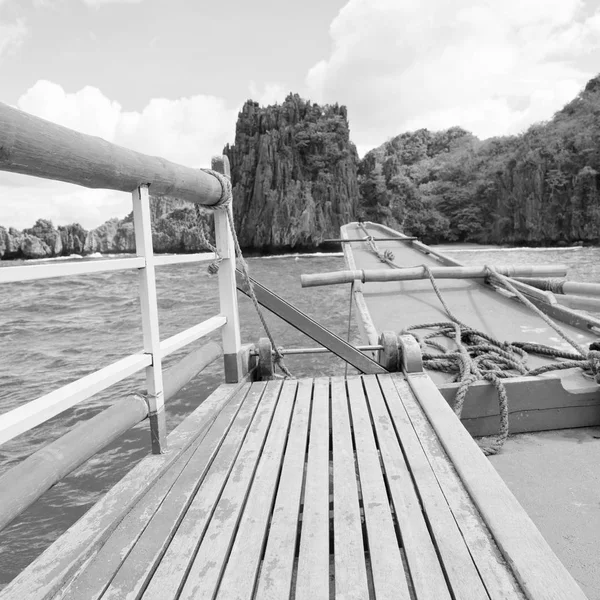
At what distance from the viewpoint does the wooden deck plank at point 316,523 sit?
103 cm

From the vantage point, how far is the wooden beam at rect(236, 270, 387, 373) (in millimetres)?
2703

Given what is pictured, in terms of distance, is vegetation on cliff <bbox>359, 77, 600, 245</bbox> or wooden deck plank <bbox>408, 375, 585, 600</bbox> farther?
vegetation on cliff <bbox>359, 77, 600, 245</bbox>

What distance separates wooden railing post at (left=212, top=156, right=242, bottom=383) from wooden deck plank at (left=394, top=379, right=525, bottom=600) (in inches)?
42.5

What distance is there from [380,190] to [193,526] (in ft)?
165

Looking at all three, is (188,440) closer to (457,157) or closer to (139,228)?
(139,228)

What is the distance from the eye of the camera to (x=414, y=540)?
117 cm

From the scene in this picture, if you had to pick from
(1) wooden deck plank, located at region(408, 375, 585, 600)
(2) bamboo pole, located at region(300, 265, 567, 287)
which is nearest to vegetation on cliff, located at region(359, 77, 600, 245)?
(2) bamboo pole, located at region(300, 265, 567, 287)

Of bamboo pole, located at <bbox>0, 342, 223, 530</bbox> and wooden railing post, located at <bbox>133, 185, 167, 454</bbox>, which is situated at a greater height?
wooden railing post, located at <bbox>133, 185, 167, 454</bbox>

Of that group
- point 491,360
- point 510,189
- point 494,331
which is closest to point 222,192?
point 491,360

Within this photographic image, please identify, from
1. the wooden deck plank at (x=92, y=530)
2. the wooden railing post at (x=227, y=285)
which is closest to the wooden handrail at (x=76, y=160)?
the wooden railing post at (x=227, y=285)

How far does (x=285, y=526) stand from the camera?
1254 mm

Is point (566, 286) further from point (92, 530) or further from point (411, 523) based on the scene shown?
point (92, 530)

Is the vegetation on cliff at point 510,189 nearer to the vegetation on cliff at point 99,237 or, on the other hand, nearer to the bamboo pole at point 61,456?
the vegetation on cliff at point 99,237

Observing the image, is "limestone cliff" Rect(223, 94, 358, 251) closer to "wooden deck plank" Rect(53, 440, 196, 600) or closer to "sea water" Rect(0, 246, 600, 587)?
"sea water" Rect(0, 246, 600, 587)
